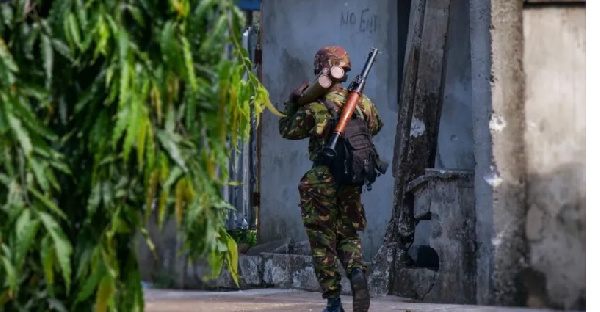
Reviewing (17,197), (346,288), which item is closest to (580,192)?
(346,288)

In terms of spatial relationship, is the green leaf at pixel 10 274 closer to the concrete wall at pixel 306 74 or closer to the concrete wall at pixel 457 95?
the concrete wall at pixel 457 95

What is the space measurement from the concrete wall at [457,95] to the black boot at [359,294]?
243cm

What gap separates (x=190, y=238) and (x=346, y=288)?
245 inches

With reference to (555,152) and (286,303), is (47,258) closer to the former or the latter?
(555,152)

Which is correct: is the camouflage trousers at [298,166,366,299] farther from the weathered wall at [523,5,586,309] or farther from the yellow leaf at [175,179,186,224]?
the yellow leaf at [175,179,186,224]

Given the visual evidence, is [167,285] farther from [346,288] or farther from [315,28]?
[315,28]

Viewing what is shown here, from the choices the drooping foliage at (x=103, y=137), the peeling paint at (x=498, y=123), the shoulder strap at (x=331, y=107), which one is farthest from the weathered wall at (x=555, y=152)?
the drooping foliage at (x=103, y=137)

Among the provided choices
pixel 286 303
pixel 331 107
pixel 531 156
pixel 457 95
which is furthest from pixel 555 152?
pixel 286 303

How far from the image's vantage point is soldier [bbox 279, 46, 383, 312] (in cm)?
779

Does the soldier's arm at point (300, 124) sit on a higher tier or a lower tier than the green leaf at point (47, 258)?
higher

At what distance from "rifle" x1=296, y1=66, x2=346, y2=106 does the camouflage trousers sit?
43 centimetres

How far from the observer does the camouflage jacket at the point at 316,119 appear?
7.77m

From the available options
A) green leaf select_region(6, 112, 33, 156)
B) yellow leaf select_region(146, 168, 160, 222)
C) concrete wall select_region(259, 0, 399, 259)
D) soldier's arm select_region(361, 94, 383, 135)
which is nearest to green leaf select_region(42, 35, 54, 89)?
green leaf select_region(6, 112, 33, 156)

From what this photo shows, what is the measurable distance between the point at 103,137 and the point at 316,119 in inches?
131
